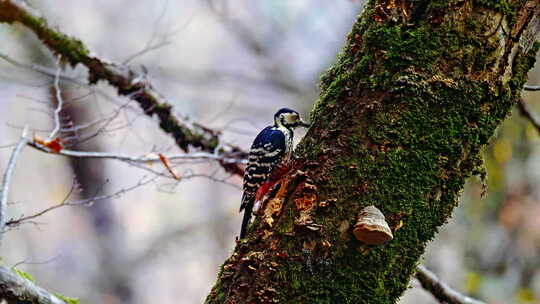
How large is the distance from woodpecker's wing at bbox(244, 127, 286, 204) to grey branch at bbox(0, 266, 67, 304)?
181cm

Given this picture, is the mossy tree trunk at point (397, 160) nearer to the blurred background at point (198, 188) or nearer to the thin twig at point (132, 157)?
the thin twig at point (132, 157)

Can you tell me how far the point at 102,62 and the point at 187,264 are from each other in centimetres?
1172

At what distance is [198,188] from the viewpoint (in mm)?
15930

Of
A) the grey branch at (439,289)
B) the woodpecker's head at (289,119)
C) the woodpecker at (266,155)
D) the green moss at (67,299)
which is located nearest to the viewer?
the green moss at (67,299)

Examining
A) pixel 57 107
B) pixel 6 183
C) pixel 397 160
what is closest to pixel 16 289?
pixel 6 183

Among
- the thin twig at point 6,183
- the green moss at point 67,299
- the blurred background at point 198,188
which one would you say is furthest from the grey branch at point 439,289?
the blurred background at point 198,188

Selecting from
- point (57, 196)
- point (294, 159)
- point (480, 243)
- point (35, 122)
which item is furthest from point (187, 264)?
point (294, 159)

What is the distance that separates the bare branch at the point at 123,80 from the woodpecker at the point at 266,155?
17.4 inches

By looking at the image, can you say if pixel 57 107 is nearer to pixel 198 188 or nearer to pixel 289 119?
pixel 289 119

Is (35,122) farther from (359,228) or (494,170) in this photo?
(359,228)

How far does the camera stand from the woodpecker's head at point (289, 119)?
4.11 metres

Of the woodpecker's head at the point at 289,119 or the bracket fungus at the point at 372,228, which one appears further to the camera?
the woodpecker's head at the point at 289,119

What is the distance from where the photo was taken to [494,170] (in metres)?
7.73

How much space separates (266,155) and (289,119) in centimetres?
44
